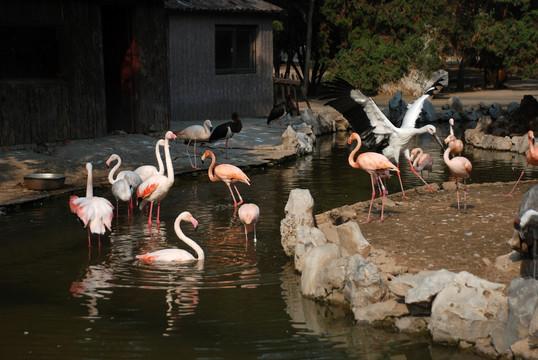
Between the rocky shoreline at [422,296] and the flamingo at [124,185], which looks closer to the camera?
the rocky shoreline at [422,296]

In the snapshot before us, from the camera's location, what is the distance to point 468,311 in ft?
24.2

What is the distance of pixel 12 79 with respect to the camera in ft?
56.9

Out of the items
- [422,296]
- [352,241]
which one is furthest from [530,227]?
[352,241]

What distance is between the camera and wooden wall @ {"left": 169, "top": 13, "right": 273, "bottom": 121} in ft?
77.4

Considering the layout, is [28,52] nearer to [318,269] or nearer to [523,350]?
[318,269]

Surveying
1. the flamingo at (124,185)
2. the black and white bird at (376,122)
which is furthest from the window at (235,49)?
the flamingo at (124,185)

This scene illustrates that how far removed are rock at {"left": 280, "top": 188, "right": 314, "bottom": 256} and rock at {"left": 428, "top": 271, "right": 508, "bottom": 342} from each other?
308 cm

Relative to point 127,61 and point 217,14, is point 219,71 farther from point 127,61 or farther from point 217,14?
point 127,61

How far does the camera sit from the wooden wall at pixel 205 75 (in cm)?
2359

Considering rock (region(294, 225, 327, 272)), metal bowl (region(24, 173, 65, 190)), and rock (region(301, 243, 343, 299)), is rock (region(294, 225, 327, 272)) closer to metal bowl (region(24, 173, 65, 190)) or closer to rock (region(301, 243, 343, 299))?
rock (region(301, 243, 343, 299))

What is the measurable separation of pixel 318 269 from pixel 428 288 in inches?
60.5

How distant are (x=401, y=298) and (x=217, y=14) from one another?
17.2m

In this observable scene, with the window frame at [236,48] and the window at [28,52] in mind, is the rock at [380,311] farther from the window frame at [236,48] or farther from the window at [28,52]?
the window frame at [236,48]

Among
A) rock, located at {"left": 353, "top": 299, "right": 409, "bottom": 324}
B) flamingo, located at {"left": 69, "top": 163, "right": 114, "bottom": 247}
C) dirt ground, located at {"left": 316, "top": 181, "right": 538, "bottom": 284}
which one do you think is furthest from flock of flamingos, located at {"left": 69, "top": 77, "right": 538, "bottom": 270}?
rock, located at {"left": 353, "top": 299, "right": 409, "bottom": 324}
